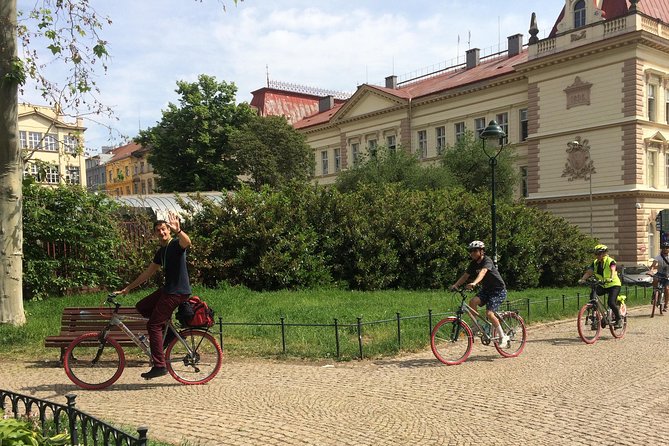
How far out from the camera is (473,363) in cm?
947

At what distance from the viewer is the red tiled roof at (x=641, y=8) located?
39.2 metres

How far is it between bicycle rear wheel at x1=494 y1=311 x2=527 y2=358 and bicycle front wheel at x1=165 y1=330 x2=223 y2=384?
475 cm

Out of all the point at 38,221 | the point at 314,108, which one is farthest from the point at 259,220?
the point at 314,108

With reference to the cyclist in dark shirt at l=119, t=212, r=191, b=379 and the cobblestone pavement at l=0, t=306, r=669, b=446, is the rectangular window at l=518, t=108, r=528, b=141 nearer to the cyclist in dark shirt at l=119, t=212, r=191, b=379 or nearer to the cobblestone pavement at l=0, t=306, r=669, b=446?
the cobblestone pavement at l=0, t=306, r=669, b=446

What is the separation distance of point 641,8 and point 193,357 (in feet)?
137

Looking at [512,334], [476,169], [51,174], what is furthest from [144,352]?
[476,169]

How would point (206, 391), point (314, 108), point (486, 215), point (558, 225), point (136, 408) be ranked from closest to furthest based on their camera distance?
point (136, 408), point (206, 391), point (486, 215), point (558, 225), point (314, 108)

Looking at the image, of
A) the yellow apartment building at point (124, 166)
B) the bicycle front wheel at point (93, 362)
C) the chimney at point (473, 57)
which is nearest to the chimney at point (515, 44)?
the chimney at point (473, 57)

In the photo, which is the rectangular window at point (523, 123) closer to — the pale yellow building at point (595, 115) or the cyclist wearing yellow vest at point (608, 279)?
the pale yellow building at point (595, 115)

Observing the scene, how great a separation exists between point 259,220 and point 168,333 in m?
10.3

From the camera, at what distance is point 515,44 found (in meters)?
52.1

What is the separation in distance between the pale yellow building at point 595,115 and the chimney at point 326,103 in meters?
24.7

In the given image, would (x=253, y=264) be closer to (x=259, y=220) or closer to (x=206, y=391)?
(x=259, y=220)

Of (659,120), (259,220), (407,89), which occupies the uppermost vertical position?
(407,89)
